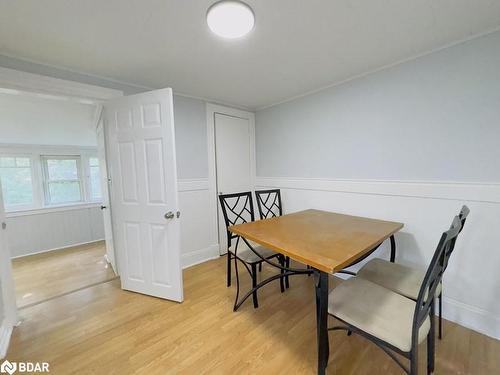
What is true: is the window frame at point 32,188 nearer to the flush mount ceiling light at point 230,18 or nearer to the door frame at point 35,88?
the door frame at point 35,88

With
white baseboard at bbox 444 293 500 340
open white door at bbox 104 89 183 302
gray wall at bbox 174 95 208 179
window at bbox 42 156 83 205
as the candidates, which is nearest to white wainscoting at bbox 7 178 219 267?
gray wall at bbox 174 95 208 179

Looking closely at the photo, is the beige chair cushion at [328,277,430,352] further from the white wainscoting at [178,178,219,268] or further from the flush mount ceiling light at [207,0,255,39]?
the white wainscoting at [178,178,219,268]

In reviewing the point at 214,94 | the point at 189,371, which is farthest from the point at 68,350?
the point at 214,94

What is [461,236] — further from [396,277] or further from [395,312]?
[395,312]

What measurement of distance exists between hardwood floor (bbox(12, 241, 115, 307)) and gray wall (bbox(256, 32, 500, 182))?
2.99 m

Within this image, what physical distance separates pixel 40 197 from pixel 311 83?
5.12 m

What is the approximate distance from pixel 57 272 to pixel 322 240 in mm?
3476

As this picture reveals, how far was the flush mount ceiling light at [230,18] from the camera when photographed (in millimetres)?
1178

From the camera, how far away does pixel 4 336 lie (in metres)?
1.56

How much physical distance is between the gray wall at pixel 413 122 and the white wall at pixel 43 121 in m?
2.76

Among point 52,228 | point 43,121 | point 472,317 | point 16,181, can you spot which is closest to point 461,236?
point 472,317

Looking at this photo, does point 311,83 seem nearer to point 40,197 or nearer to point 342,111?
point 342,111

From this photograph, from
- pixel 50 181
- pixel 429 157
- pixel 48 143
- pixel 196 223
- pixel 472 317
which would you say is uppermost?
pixel 48 143

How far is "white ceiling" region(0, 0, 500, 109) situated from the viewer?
4.03ft
